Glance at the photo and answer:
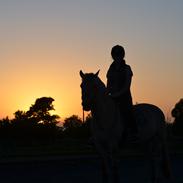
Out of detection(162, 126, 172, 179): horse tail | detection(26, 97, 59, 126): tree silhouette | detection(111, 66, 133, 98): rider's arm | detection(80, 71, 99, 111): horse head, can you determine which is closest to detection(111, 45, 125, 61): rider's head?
detection(111, 66, 133, 98): rider's arm

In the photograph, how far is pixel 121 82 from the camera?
1156cm

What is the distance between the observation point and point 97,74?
35.0ft

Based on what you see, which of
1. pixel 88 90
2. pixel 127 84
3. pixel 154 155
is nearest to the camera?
pixel 88 90

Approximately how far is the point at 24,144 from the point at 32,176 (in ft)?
101

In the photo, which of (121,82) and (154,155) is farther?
(154,155)

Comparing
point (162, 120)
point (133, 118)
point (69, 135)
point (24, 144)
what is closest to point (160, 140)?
point (162, 120)

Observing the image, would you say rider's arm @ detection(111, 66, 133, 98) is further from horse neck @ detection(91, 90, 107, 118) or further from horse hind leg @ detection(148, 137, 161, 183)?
horse hind leg @ detection(148, 137, 161, 183)

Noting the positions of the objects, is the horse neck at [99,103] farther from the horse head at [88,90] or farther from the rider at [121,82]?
the rider at [121,82]

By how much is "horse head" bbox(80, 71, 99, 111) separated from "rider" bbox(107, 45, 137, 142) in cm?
101

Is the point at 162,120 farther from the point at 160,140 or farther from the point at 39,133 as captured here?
the point at 39,133

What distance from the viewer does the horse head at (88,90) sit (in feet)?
33.9

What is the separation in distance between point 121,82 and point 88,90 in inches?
54.1

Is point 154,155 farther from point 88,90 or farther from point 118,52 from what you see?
point 88,90

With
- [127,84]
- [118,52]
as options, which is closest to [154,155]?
[127,84]
